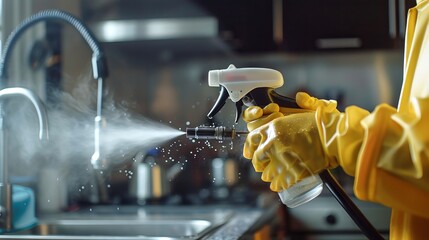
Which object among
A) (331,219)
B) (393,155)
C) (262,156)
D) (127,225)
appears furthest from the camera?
(331,219)

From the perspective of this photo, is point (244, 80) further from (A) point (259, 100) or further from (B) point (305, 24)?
(B) point (305, 24)

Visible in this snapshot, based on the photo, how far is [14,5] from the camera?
1.91 m

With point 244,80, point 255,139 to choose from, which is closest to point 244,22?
point 244,80

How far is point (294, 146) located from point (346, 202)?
160 mm

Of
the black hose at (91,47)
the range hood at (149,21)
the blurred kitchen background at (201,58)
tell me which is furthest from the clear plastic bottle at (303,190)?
the range hood at (149,21)

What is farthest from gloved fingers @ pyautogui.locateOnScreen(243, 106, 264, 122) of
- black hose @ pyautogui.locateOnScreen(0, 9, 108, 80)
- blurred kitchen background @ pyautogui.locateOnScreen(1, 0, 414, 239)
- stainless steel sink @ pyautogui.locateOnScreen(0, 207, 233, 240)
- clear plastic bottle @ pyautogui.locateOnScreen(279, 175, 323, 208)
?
blurred kitchen background @ pyautogui.locateOnScreen(1, 0, 414, 239)

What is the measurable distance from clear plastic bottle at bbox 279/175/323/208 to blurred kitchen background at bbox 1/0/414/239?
34.0 inches

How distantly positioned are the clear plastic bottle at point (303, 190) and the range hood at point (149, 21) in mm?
1457

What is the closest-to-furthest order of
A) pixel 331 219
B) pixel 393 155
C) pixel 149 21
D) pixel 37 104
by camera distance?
pixel 393 155, pixel 37 104, pixel 331 219, pixel 149 21

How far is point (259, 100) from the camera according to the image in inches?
38.1

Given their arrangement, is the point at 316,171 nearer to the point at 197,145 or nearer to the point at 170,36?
the point at 197,145

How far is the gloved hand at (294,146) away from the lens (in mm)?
855

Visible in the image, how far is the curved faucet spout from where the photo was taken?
1.33m

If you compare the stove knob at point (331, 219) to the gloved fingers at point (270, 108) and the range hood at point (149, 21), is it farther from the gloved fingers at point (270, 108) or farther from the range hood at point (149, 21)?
the gloved fingers at point (270, 108)
